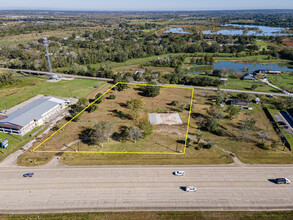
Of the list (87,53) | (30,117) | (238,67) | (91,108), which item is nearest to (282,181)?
(91,108)

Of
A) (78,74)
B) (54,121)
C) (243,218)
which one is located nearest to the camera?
(243,218)

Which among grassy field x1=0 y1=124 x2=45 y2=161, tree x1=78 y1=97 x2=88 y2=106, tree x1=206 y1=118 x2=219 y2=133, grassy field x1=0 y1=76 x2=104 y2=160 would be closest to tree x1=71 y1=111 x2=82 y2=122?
tree x1=78 y1=97 x2=88 y2=106

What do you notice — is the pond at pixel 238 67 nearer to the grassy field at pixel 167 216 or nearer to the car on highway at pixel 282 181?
the car on highway at pixel 282 181

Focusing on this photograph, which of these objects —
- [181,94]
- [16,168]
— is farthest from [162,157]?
[181,94]

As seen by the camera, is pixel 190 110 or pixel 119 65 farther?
pixel 119 65

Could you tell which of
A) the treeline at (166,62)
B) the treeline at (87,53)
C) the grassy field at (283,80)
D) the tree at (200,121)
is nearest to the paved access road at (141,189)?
the tree at (200,121)

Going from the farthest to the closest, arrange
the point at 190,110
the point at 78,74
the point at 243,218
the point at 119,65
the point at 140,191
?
the point at 119,65 < the point at 78,74 < the point at 190,110 < the point at 140,191 < the point at 243,218

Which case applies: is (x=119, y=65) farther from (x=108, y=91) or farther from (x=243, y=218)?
(x=243, y=218)
